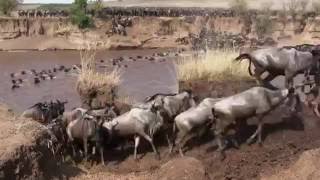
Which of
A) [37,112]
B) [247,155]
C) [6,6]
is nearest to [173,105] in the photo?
[247,155]

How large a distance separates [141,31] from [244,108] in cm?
3629

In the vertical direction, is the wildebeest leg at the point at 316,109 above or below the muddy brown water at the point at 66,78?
above

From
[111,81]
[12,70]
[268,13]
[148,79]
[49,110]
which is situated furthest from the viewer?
[268,13]

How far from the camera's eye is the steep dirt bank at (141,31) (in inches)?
1799

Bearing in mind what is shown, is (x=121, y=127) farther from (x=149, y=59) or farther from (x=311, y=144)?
Answer: (x=149, y=59)

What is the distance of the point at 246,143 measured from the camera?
516 inches

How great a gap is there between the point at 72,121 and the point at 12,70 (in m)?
22.0

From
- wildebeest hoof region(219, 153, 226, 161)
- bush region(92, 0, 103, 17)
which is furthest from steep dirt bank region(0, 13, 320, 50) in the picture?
wildebeest hoof region(219, 153, 226, 161)

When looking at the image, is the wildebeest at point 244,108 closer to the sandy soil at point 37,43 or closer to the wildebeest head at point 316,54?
the wildebeest head at point 316,54

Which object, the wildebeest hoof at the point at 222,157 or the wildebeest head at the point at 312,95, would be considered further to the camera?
the wildebeest head at the point at 312,95

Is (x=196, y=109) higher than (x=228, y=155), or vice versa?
(x=196, y=109)

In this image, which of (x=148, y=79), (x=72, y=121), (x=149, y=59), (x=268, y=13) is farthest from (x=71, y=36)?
(x=72, y=121)

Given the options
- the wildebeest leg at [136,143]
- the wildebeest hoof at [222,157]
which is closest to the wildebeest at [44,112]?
the wildebeest leg at [136,143]

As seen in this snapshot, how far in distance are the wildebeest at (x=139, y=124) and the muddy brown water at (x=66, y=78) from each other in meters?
6.48
